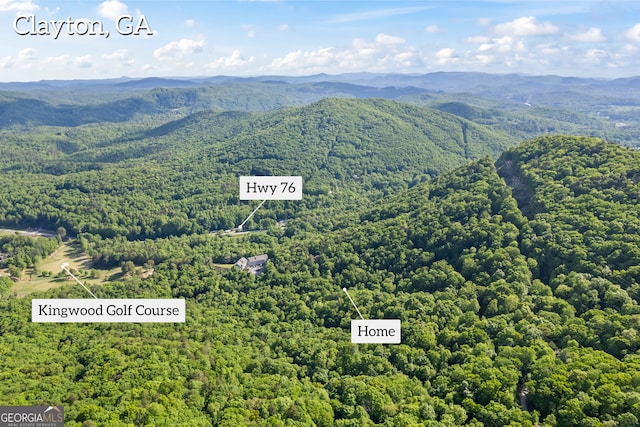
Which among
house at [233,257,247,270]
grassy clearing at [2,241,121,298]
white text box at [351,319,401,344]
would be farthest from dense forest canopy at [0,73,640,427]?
house at [233,257,247,270]

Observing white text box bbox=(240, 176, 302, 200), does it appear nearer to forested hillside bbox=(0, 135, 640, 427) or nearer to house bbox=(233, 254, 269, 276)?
forested hillside bbox=(0, 135, 640, 427)

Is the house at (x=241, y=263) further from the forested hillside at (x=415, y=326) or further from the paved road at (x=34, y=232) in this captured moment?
the paved road at (x=34, y=232)

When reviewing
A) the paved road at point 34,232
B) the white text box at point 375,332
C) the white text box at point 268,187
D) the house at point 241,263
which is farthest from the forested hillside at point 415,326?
the paved road at point 34,232

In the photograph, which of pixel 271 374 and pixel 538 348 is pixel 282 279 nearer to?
pixel 271 374

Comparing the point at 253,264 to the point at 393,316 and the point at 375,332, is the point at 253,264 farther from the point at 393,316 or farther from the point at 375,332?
the point at 375,332

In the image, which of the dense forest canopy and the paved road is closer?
the dense forest canopy

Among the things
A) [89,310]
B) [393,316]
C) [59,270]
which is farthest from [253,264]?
[59,270]

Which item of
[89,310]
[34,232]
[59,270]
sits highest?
[89,310]
